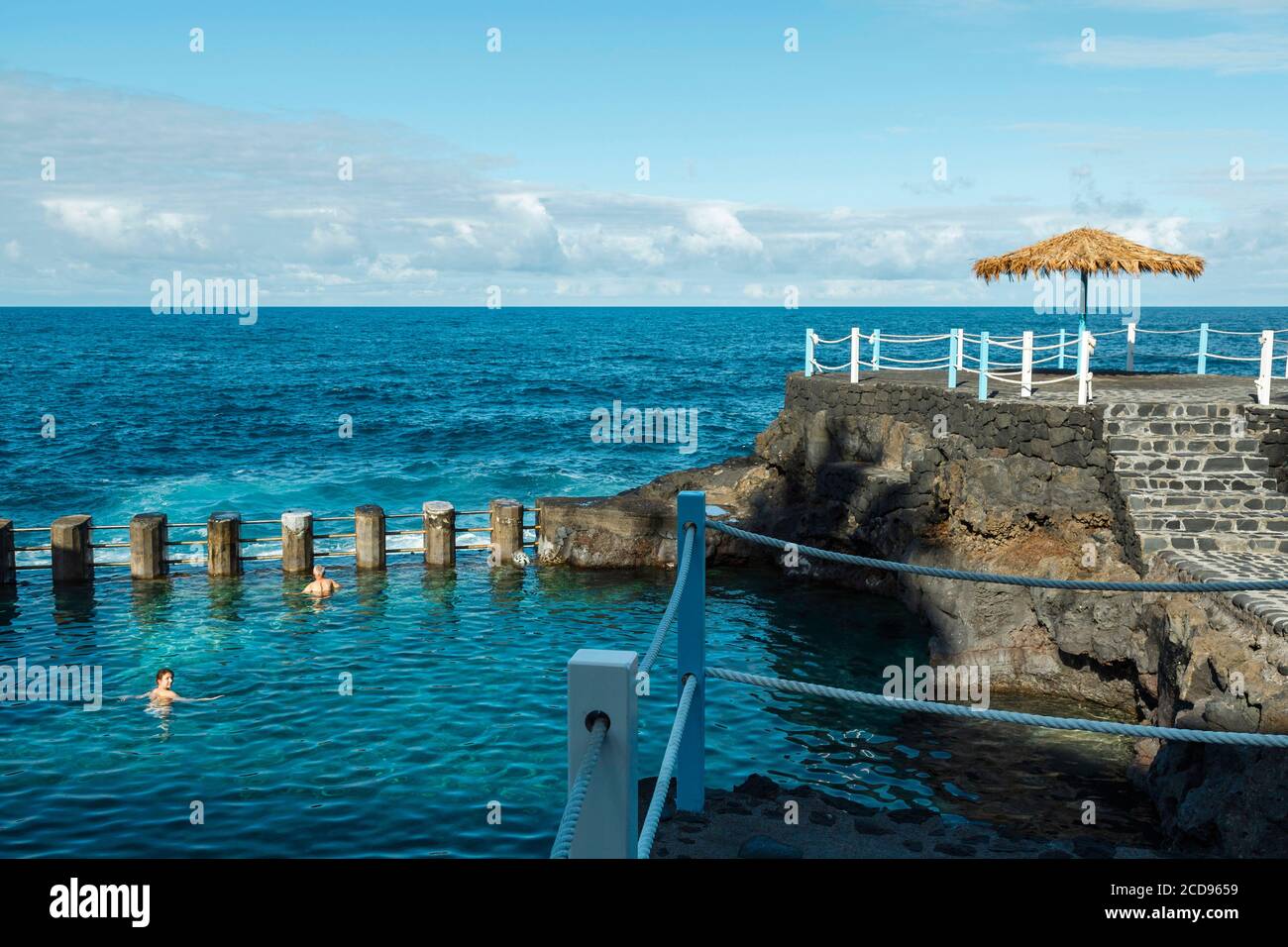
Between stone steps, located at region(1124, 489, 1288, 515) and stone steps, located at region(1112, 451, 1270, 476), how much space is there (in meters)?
0.34

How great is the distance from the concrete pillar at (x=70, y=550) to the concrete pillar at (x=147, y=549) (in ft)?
2.48

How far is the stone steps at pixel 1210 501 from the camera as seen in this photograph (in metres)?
14.0

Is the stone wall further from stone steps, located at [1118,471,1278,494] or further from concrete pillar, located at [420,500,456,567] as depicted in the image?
concrete pillar, located at [420,500,456,567]

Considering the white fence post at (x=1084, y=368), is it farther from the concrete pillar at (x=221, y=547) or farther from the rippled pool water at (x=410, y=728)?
the concrete pillar at (x=221, y=547)

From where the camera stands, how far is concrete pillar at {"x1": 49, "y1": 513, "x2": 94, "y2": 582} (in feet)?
62.4

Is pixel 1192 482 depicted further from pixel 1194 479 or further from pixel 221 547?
pixel 221 547

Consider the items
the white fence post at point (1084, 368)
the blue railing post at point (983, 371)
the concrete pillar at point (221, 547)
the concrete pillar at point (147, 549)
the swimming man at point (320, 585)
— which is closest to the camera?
the white fence post at point (1084, 368)

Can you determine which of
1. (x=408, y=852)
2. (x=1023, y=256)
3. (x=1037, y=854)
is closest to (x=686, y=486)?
(x=1023, y=256)

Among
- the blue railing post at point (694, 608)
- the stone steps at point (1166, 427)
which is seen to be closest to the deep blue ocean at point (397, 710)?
the stone steps at point (1166, 427)

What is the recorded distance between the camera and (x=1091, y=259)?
59.2 feet

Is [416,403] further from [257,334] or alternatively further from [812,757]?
[257,334]

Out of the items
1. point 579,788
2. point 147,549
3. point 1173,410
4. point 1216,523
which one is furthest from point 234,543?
point 579,788

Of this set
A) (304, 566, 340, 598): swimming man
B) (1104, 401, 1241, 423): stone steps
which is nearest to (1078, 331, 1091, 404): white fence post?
(1104, 401, 1241, 423): stone steps
